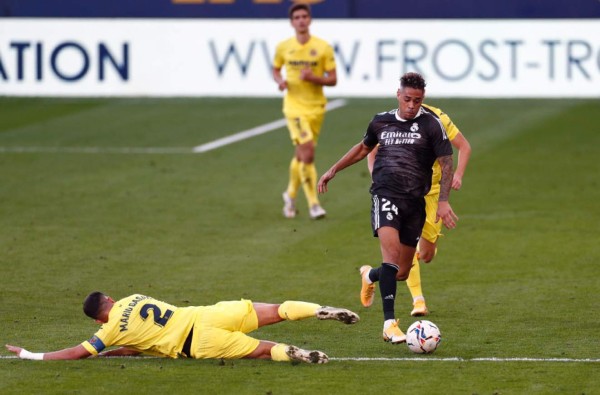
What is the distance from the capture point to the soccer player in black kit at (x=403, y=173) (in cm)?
Result: 1139

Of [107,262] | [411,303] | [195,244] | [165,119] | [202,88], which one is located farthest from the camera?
[202,88]

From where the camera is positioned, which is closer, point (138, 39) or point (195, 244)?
point (195, 244)

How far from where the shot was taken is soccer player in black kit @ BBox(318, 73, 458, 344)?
37.4ft

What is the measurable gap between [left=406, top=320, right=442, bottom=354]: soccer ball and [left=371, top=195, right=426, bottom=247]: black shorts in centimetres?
99

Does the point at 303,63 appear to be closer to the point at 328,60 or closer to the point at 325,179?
the point at 328,60

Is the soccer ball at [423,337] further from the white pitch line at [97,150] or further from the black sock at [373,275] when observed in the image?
the white pitch line at [97,150]

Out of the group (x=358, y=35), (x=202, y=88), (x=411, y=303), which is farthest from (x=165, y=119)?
(x=411, y=303)

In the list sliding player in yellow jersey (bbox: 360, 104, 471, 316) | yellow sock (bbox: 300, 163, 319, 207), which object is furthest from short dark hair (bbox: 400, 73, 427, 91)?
yellow sock (bbox: 300, 163, 319, 207)

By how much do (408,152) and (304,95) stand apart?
24.0 feet

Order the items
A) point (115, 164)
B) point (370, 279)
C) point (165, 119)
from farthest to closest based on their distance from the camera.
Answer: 1. point (165, 119)
2. point (115, 164)
3. point (370, 279)

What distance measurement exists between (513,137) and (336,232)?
918cm

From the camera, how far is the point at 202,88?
3098 centimetres

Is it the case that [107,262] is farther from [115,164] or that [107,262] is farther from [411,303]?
[115,164]

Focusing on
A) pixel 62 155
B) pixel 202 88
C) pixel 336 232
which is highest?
pixel 202 88
